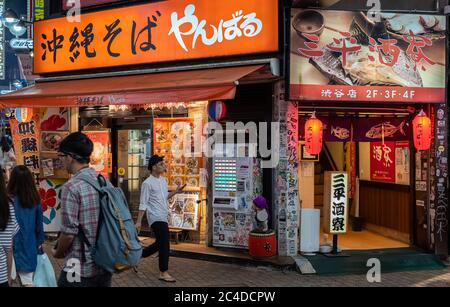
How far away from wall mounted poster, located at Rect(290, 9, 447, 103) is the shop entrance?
932 millimetres

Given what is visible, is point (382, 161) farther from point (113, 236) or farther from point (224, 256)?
point (113, 236)

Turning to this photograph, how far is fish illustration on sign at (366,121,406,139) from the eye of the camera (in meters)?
9.94

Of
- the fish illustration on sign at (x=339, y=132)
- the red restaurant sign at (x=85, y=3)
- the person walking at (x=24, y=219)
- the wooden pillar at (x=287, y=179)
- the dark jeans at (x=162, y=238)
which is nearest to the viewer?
the person walking at (x=24, y=219)

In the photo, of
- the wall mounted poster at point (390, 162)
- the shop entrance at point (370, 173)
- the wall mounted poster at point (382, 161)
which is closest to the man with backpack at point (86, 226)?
the shop entrance at point (370, 173)

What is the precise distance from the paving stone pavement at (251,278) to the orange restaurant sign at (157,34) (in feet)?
13.3

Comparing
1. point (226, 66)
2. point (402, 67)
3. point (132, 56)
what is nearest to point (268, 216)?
point (226, 66)

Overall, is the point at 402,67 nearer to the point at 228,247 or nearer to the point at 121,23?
the point at 228,247

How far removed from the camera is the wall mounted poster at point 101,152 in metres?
11.8

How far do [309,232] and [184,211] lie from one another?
9.13ft

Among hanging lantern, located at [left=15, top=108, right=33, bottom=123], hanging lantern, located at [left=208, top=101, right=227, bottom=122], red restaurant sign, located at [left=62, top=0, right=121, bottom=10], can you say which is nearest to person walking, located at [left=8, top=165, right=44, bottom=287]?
hanging lantern, located at [left=208, top=101, right=227, bottom=122]

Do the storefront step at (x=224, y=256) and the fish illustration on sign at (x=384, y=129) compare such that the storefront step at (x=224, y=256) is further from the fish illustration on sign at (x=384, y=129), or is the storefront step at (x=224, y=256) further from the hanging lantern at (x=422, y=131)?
the hanging lantern at (x=422, y=131)

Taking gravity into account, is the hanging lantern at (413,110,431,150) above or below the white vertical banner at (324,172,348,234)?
above

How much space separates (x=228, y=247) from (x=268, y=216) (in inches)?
46.1

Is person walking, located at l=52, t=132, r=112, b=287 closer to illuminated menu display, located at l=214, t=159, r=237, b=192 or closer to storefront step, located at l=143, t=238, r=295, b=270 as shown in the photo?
storefront step, located at l=143, t=238, r=295, b=270
